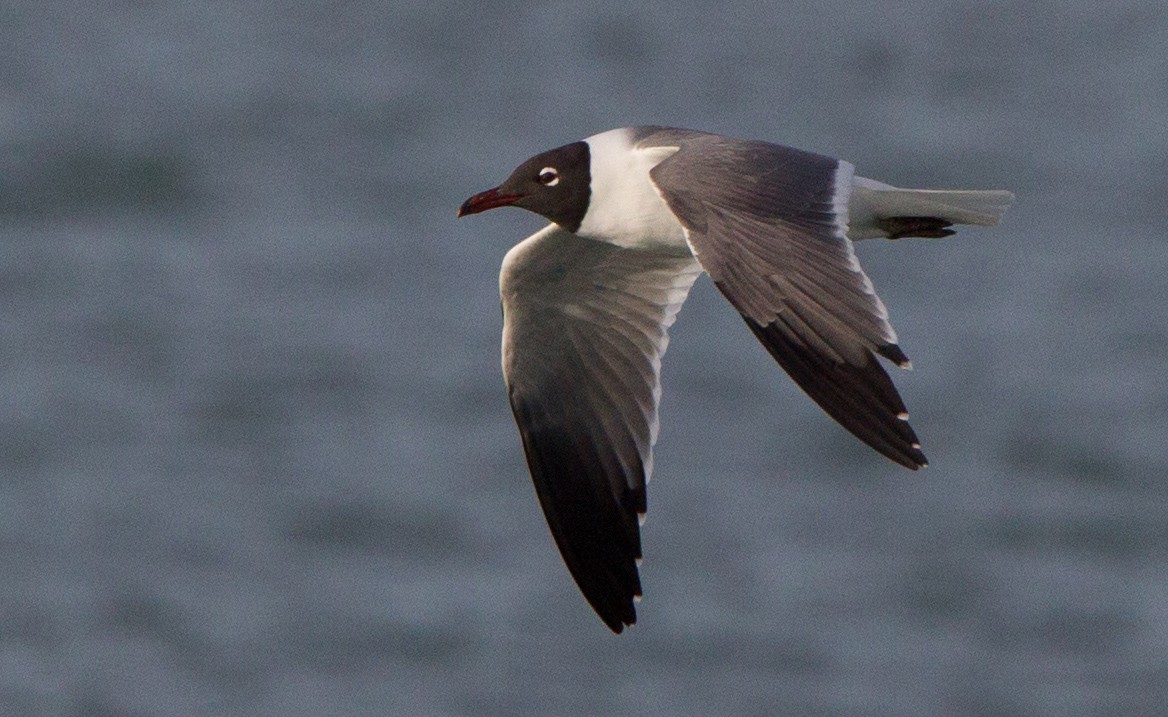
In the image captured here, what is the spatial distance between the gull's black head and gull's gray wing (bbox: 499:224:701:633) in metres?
0.36

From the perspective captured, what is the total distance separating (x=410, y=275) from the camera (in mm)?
21750

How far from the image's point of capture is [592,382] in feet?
30.7

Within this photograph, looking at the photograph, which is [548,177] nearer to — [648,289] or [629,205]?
[629,205]

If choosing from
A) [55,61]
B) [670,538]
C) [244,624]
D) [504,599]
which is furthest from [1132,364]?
[55,61]

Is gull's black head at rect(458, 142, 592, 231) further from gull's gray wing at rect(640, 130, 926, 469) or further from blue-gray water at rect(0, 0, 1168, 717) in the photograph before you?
blue-gray water at rect(0, 0, 1168, 717)

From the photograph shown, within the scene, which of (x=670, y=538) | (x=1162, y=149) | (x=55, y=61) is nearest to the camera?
(x=670, y=538)

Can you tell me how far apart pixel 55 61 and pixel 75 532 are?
8.65 metres

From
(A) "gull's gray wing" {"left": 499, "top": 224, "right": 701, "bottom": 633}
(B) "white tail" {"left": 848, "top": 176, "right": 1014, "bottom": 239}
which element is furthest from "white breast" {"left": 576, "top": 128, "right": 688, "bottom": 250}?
(B) "white tail" {"left": 848, "top": 176, "right": 1014, "bottom": 239}

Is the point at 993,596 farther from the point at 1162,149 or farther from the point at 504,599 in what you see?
Result: the point at 1162,149

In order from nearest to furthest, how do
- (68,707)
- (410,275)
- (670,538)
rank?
(68,707), (670,538), (410,275)

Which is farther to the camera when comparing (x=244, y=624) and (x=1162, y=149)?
(x=1162, y=149)

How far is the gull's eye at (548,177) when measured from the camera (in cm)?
872

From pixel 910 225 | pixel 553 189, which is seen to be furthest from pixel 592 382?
pixel 910 225

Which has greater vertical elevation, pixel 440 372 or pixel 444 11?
pixel 444 11
